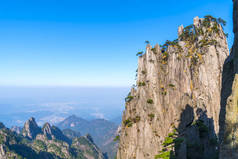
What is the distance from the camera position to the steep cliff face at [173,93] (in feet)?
203

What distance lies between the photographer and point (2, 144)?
597 ft

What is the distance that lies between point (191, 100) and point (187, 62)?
17022mm

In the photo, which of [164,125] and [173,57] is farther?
[173,57]

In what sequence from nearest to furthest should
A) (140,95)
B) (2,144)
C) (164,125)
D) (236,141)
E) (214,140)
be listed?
(236,141) → (214,140) → (164,125) → (140,95) → (2,144)

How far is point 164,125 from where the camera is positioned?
6425 centimetres

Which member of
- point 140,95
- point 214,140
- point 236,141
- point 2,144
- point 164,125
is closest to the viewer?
point 236,141

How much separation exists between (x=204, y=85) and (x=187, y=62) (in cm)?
1202

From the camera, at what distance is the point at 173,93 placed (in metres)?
68.0

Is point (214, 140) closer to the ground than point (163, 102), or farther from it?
closer to the ground

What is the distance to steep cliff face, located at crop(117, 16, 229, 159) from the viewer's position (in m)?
61.9

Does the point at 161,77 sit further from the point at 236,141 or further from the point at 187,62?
the point at 236,141

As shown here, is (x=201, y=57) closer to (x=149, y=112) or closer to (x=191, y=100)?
(x=191, y=100)

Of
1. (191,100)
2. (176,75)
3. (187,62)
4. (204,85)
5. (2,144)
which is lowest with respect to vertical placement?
(2,144)

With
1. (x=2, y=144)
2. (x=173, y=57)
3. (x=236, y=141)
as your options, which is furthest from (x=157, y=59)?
(x=2, y=144)
